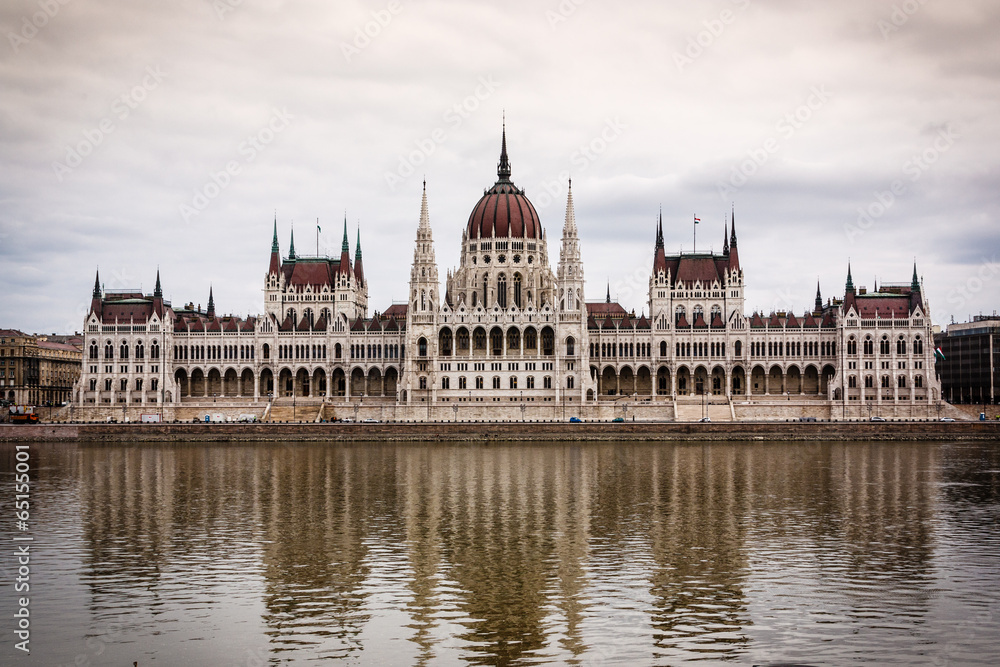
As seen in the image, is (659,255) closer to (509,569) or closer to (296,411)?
(296,411)

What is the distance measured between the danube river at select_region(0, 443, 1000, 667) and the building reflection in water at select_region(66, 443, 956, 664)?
0.37ft

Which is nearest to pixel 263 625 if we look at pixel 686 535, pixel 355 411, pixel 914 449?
pixel 686 535

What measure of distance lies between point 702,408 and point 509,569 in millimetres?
84087

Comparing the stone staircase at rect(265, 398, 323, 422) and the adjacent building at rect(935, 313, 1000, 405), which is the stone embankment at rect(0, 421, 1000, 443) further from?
the adjacent building at rect(935, 313, 1000, 405)

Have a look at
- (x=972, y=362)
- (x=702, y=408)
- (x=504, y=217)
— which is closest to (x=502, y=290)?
(x=504, y=217)

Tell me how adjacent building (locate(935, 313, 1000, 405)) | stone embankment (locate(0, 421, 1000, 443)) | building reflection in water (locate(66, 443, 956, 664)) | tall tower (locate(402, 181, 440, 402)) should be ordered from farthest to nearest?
adjacent building (locate(935, 313, 1000, 405)), tall tower (locate(402, 181, 440, 402)), stone embankment (locate(0, 421, 1000, 443)), building reflection in water (locate(66, 443, 956, 664))

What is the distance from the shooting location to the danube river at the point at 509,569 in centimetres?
2378

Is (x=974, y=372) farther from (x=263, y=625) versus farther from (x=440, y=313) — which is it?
(x=263, y=625)

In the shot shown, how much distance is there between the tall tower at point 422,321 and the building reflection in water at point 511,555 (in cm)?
5531

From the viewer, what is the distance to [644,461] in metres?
69.8

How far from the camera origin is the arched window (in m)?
127

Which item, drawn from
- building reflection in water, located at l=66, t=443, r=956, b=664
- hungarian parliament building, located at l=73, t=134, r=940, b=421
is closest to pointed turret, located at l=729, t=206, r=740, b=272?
hungarian parliament building, located at l=73, t=134, r=940, b=421

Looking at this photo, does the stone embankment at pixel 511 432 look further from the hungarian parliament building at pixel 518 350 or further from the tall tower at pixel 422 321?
the tall tower at pixel 422 321

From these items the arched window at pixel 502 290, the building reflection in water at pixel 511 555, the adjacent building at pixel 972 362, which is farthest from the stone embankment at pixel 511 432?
the adjacent building at pixel 972 362
